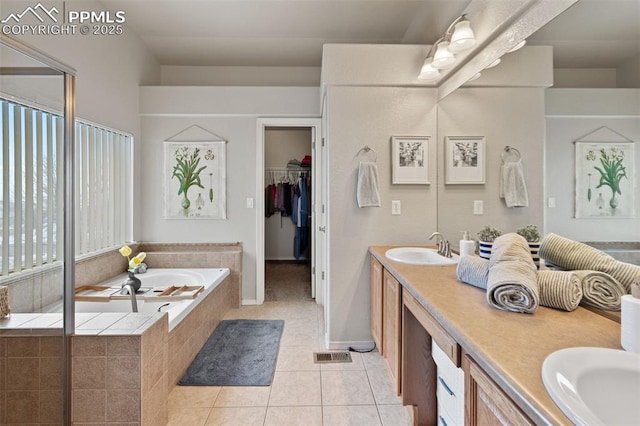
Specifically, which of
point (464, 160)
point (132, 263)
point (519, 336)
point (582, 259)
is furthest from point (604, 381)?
point (132, 263)

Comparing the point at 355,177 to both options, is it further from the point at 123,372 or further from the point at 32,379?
the point at 32,379

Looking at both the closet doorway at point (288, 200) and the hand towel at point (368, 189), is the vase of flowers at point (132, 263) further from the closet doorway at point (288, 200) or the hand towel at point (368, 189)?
the closet doorway at point (288, 200)

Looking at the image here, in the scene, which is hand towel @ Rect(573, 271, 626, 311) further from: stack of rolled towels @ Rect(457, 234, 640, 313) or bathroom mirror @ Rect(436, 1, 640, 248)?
bathroom mirror @ Rect(436, 1, 640, 248)

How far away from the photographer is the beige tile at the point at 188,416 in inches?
66.0

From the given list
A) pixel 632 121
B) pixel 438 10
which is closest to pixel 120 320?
pixel 632 121

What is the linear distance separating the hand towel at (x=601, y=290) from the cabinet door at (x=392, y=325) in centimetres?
82

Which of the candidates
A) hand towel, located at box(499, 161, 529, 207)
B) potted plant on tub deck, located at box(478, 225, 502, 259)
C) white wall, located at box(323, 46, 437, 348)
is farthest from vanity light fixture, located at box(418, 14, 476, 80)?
potted plant on tub deck, located at box(478, 225, 502, 259)

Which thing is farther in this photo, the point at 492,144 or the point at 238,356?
the point at 238,356

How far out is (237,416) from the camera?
67.9 inches

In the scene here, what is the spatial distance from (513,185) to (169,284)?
308cm

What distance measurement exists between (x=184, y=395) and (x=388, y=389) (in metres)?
1.32

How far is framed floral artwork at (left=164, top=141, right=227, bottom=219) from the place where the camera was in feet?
11.3

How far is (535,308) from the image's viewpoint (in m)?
0.96

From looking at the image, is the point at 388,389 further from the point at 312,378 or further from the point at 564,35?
the point at 564,35
